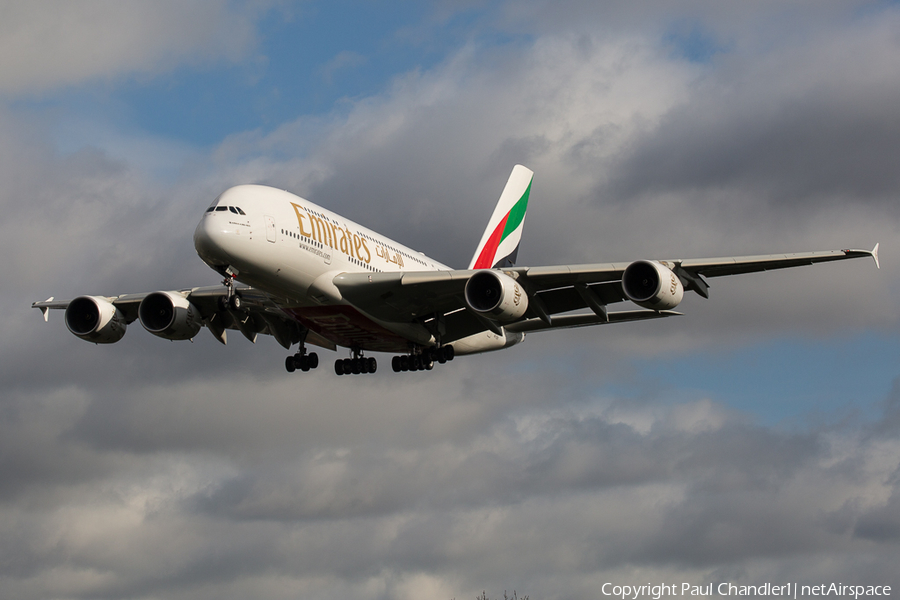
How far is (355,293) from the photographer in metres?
30.9

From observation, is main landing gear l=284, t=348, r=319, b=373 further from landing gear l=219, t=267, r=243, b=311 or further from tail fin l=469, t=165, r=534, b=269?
tail fin l=469, t=165, r=534, b=269

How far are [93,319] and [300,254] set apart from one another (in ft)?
34.6

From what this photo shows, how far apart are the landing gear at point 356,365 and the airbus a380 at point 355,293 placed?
53mm

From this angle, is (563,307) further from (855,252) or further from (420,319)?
(855,252)

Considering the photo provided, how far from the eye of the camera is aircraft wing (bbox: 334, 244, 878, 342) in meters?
29.7

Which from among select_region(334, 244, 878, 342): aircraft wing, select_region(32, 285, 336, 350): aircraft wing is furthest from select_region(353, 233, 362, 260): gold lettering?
select_region(32, 285, 336, 350): aircraft wing

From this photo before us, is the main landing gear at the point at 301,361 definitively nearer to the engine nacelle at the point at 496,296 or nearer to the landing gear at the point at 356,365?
the landing gear at the point at 356,365

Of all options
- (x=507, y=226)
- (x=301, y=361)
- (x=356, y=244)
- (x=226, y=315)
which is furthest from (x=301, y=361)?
(x=507, y=226)

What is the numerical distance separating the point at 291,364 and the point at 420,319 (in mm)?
5833

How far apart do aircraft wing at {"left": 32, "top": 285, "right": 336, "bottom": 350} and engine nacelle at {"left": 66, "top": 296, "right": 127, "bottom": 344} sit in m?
0.54

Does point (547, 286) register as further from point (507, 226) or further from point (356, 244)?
point (507, 226)

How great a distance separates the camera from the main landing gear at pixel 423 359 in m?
36.3

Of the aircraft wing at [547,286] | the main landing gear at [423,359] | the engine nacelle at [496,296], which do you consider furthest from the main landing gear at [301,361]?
the engine nacelle at [496,296]

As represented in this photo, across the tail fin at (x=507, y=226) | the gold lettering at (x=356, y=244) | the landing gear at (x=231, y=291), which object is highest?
the tail fin at (x=507, y=226)
